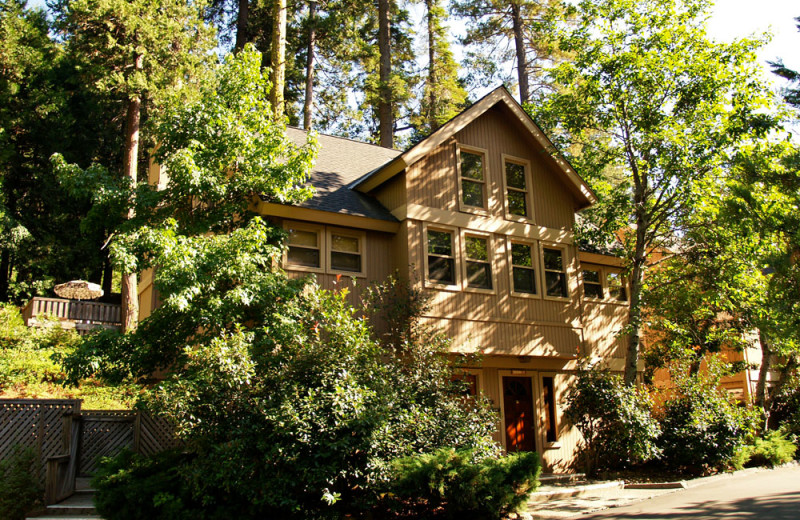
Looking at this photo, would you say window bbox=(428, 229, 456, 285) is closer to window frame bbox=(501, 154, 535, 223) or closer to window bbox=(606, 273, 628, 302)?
window frame bbox=(501, 154, 535, 223)

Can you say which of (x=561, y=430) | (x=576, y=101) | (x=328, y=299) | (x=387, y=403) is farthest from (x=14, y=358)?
(x=576, y=101)

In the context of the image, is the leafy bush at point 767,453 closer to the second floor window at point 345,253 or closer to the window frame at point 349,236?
the window frame at point 349,236

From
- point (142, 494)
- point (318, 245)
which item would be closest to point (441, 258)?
point (318, 245)

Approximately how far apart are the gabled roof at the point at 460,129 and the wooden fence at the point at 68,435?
7.69 meters

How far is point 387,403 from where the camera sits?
971 cm

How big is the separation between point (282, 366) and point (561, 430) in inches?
387

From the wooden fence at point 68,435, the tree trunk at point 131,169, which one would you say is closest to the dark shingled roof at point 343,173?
the wooden fence at point 68,435

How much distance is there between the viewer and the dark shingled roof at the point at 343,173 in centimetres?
1460

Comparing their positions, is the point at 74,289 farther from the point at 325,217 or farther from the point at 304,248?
the point at 325,217

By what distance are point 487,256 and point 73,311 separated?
1796 centimetres

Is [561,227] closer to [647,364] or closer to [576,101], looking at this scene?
[576,101]

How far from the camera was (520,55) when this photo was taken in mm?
29688

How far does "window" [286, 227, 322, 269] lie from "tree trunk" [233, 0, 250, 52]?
1651 cm

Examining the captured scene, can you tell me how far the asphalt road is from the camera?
9648 millimetres
